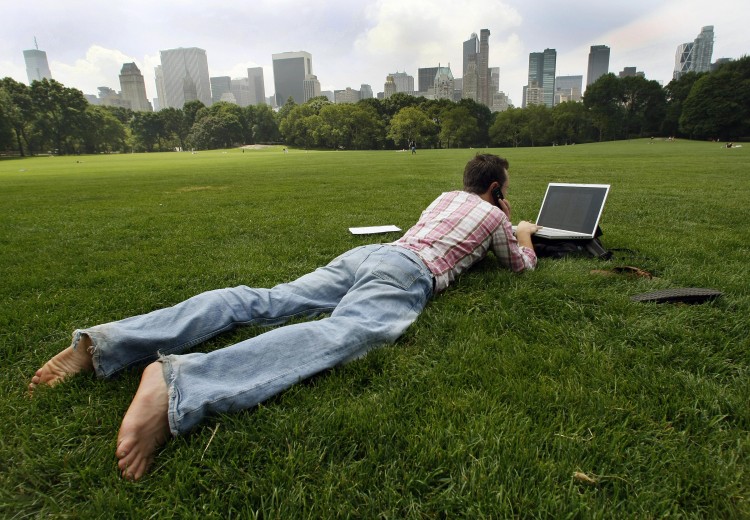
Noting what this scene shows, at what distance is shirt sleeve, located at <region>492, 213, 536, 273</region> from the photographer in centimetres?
334

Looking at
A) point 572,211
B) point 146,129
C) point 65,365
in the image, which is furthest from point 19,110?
point 572,211

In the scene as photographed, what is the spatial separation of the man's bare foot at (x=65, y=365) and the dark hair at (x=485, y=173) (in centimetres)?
304

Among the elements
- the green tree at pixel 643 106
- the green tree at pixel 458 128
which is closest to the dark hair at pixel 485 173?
the green tree at pixel 458 128

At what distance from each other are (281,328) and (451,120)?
7792 cm

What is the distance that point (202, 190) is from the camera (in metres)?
12.1

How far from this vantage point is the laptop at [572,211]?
427cm

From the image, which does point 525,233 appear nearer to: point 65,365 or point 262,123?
point 65,365

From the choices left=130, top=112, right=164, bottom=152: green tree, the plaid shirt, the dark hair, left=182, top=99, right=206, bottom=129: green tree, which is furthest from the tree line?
the plaid shirt

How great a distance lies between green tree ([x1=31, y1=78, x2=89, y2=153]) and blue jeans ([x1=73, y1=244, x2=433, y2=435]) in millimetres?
84665

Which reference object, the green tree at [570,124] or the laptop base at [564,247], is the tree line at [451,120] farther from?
the laptop base at [564,247]

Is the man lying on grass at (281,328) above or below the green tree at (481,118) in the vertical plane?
below

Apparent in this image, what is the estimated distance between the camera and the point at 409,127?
72875mm

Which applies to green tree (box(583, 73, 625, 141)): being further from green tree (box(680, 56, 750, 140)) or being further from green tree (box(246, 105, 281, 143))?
green tree (box(246, 105, 281, 143))

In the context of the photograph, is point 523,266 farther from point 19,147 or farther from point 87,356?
point 19,147
